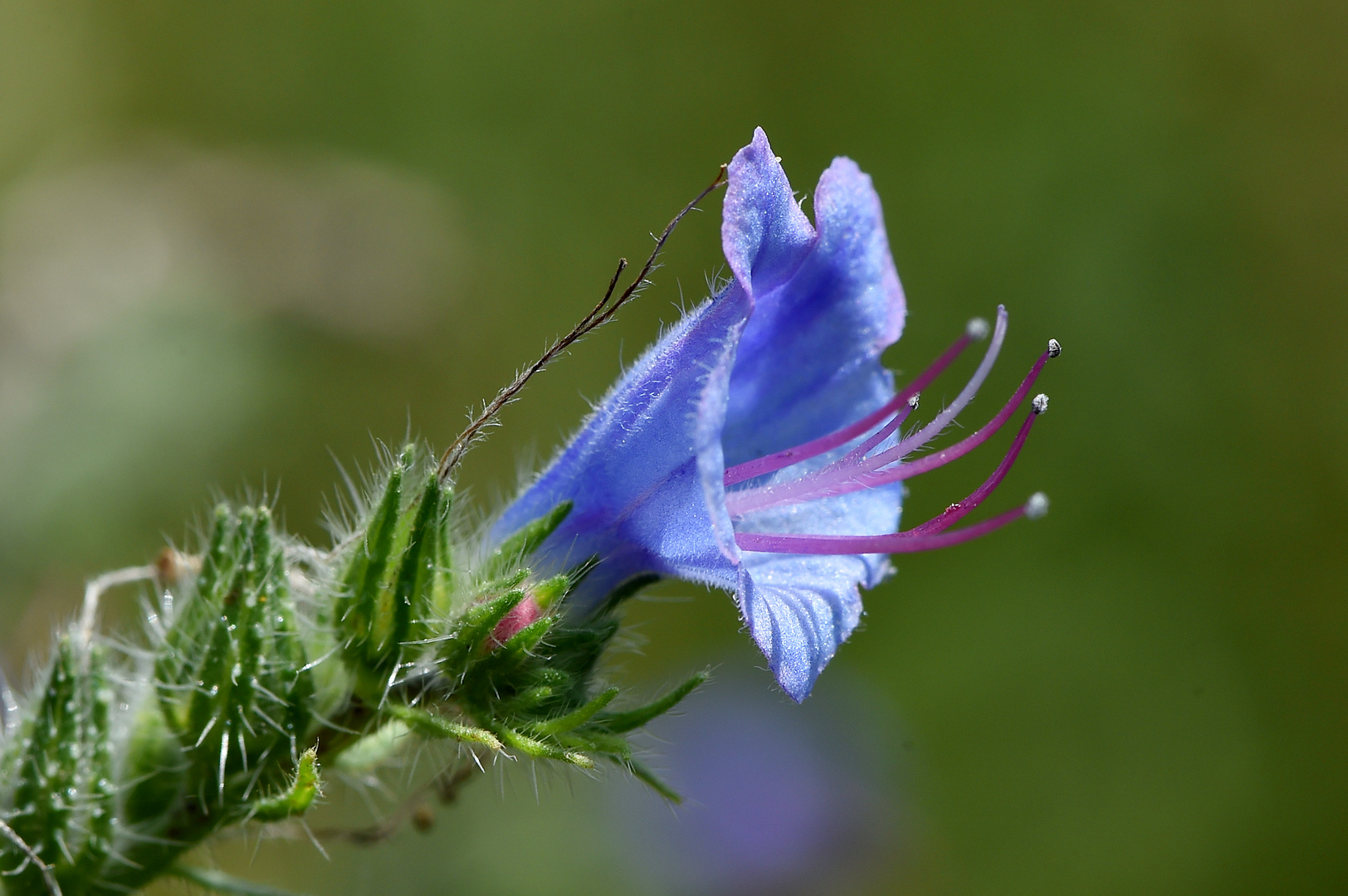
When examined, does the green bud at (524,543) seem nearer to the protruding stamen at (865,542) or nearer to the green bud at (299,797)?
the protruding stamen at (865,542)

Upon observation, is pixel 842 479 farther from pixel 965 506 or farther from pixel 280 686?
pixel 280 686

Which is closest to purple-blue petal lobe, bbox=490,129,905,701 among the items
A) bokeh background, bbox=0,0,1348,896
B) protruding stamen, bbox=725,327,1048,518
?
protruding stamen, bbox=725,327,1048,518

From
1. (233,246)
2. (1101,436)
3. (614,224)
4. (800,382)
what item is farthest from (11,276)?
(1101,436)

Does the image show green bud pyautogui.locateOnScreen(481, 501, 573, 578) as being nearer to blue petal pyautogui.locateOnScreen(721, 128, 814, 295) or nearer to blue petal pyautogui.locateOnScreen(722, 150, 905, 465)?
blue petal pyautogui.locateOnScreen(722, 150, 905, 465)

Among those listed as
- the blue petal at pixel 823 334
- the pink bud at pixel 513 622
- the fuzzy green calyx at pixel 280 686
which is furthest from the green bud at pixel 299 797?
the blue petal at pixel 823 334

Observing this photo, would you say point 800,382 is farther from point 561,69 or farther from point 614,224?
point 561,69

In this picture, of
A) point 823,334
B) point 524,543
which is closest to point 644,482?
point 524,543
